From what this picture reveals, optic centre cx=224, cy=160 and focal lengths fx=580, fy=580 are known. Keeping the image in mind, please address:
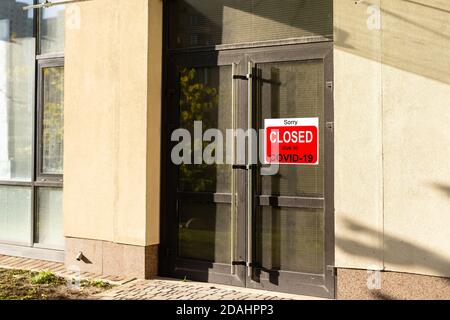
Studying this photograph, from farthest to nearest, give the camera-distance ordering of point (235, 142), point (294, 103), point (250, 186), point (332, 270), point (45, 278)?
point (45, 278) < point (235, 142) < point (250, 186) < point (294, 103) < point (332, 270)

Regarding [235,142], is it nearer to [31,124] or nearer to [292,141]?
[292,141]

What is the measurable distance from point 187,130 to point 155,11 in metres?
1.48

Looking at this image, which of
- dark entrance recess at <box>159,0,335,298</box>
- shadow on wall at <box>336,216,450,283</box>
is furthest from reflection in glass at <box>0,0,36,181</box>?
shadow on wall at <box>336,216,450,283</box>

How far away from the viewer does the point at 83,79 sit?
7426 millimetres

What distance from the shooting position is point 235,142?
6.53 metres

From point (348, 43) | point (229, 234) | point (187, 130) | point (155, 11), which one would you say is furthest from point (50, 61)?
point (348, 43)

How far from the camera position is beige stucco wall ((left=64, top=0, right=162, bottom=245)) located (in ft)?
22.6

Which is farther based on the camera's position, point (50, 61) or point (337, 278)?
point (50, 61)

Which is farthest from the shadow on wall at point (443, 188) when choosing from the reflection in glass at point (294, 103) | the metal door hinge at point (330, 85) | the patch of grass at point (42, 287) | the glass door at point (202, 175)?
the patch of grass at point (42, 287)

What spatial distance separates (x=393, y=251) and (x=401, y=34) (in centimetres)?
207

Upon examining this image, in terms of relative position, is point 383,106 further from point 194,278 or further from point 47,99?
point 47,99

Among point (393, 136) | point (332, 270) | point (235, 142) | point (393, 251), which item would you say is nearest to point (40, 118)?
point (235, 142)

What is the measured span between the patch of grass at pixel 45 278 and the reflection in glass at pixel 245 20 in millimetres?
3161
